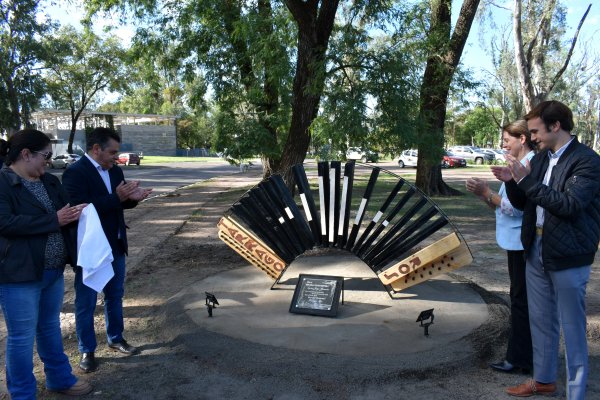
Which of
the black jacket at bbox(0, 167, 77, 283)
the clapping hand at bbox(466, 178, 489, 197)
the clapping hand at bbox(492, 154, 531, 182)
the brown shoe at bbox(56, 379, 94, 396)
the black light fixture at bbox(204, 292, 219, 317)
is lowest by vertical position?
the brown shoe at bbox(56, 379, 94, 396)

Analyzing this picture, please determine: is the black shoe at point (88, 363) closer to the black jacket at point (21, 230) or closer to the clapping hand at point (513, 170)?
the black jacket at point (21, 230)

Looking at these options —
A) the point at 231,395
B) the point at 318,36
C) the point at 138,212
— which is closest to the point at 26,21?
the point at 138,212

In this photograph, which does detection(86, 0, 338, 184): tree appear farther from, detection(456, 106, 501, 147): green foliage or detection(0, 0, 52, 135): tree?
detection(456, 106, 501, 147): green foliage

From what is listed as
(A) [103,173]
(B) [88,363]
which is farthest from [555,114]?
(B) [88,363]

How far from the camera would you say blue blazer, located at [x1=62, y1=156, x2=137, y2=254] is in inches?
161

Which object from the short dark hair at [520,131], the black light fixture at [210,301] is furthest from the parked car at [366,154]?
the short dark hair at [520,131]

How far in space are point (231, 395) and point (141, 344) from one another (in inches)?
57.1

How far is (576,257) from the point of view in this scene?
3186mm

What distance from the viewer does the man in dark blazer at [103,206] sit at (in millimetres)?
4078

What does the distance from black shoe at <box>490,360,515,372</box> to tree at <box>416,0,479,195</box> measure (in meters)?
7.47

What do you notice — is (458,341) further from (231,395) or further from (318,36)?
(318,36)

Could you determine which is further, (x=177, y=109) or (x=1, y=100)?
(x=177, y=109)

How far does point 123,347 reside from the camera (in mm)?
4488

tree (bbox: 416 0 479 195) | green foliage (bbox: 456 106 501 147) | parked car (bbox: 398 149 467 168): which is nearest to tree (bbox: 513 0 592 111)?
tree (bbox: 416 0 479 195)
